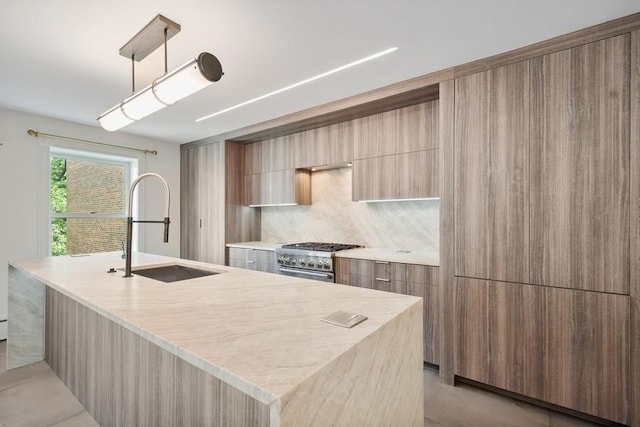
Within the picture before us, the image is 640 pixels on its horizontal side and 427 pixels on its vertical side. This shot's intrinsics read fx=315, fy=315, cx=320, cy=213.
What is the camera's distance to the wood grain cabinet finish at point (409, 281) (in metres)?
2.55

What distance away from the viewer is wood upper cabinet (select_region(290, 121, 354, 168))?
339cm

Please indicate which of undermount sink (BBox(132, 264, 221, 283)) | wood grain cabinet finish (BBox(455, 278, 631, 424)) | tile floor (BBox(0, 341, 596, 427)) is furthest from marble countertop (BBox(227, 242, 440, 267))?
undermount sink (BBox(132, 264, 221, 283))

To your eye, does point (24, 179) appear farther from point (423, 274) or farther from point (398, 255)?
point (423, 274)

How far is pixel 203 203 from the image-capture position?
4.57m

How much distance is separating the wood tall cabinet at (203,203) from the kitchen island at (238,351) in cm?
223

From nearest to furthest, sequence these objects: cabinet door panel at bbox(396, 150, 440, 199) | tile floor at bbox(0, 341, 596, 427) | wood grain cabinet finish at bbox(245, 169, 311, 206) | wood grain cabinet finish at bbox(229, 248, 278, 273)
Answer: tile floor at bbox(0, 341, 596, 427), cabinet door panel at bbox(396, 150, 440, 199), wood grain cabinet finish at bbox(229, 248, 278, 273), wood grain cabinet finish at bbox(245, 169, 311, 206)

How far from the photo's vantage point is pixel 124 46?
2047mm

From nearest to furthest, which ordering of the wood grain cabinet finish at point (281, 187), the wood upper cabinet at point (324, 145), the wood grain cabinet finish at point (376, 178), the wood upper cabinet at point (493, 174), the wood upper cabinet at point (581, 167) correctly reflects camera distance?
the wood upper cabinet at point (581, 167) < the wood upper cabinet at point (493, 174) < the wood grain cabinet finish at point (376, 178) < the wood upper cabinet at point (324, 145) < the wood grain cabinet finish at point (281, 187)

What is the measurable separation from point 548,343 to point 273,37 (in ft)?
8.60

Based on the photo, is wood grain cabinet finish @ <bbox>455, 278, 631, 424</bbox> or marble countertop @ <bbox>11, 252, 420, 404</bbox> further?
wood grain cabinet finish @ <bbox>455, 278, 631, 424</bbox>

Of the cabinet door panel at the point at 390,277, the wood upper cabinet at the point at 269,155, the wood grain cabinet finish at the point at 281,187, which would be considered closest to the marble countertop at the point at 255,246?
the wood grain cabinet finish at the point at 281,187

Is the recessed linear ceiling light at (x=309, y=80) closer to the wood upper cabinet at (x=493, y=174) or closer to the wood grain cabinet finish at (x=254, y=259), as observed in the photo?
the wood upper cabinet at (x=493, y=174)

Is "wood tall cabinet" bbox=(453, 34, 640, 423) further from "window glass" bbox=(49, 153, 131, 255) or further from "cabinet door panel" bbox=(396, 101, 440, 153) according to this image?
"window glass" bbox=(49, 153, 131, 255)

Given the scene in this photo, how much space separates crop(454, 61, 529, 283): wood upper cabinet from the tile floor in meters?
0.86
